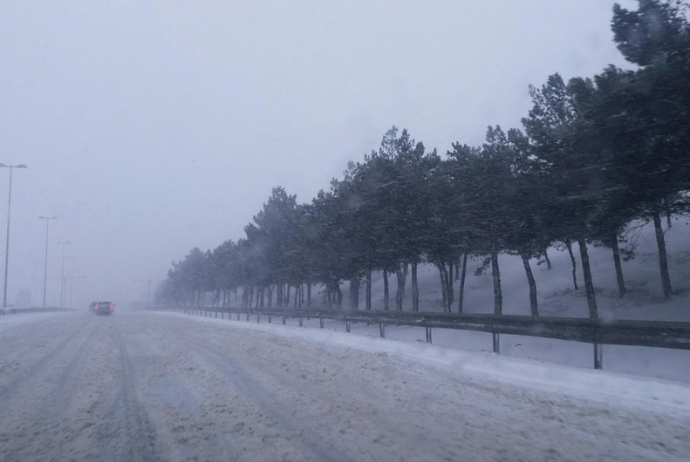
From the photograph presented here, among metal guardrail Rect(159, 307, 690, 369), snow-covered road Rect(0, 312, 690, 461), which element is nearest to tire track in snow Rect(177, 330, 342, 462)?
snow-covered road Rect(0, 312, 690, 461)

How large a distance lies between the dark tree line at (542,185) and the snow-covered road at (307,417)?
25.8ft

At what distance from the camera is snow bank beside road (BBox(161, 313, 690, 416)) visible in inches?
390

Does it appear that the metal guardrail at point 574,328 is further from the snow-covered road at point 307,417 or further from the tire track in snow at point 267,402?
the tire track in snow at point 267,402

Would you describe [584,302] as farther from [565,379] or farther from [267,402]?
[267,402]

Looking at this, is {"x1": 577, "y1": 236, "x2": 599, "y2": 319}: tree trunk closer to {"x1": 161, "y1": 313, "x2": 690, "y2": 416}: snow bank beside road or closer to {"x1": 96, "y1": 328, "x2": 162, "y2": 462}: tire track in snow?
{"x1": 161, "y1": 313, "x2": 690, "y2": 416}: snow bank beside road

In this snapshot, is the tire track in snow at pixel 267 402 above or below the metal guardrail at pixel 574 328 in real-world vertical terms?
below

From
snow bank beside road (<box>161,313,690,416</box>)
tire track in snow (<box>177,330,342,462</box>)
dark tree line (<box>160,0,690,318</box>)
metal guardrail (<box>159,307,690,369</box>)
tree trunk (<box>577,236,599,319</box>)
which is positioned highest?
dark tree line (<box>160,0,690,318</box>)

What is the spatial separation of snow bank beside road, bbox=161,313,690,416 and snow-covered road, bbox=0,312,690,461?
249mm

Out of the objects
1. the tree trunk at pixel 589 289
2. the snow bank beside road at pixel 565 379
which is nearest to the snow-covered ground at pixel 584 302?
the tree trunk at pixel 589 289

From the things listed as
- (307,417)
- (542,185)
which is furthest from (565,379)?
(542,185)

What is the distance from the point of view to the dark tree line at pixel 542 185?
50.5 ft

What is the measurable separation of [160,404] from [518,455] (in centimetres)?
577

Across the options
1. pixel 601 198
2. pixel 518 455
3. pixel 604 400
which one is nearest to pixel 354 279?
pixel 601 198

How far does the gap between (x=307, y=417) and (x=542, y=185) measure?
1613 centimetres
